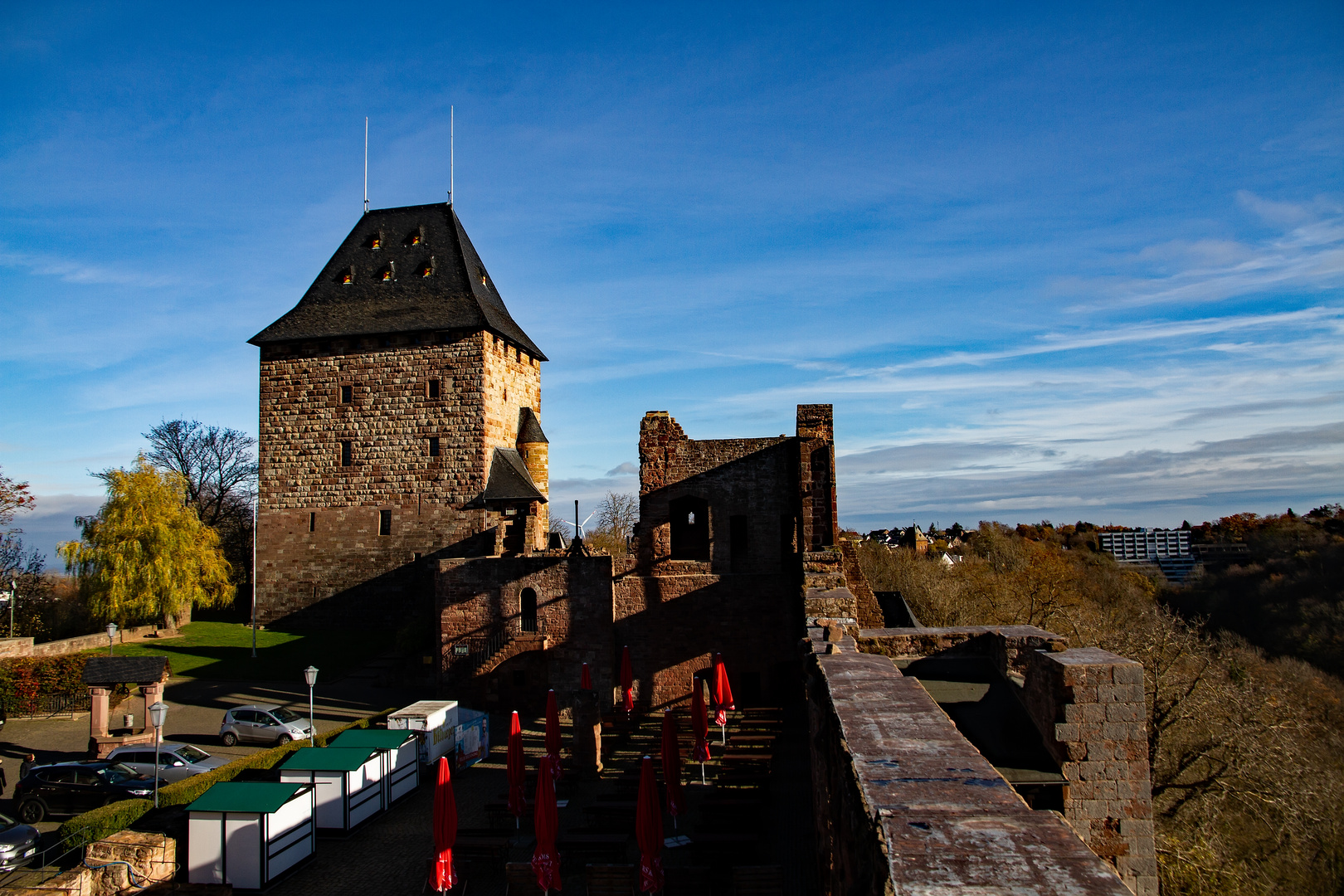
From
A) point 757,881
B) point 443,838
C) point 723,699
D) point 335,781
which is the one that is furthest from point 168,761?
point 757,881

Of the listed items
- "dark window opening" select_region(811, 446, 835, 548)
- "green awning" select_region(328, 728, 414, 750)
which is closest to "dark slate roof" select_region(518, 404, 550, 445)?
"dark window opening" select_region(811, 446, 835, 548)

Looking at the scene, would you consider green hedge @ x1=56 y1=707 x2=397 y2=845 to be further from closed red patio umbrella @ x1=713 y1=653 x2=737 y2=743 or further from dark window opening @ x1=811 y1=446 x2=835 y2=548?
dark window opening @ x1=811 y1=446 x2=835 y2=548

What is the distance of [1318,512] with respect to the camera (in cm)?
6812

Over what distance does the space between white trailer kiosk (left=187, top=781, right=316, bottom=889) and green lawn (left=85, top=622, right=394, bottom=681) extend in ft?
40.8

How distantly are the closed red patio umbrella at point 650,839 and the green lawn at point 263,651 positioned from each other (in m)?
17.1

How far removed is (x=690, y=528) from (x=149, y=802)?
16112 mm

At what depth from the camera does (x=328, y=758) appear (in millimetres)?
15430

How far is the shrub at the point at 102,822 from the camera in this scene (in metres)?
13.7

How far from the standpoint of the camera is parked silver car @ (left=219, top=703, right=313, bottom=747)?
65.2 ft

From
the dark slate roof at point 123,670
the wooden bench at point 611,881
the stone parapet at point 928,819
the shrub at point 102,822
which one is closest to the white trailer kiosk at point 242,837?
the shrub at point 102,822

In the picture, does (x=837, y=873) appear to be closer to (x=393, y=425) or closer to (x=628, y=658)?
(x=628, y=658)

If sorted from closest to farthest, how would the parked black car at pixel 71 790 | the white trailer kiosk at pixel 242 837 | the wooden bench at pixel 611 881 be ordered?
1. the wooden bench at pixel 611 881
2. the white trailer kiosk at pixel 242 837
3. the parked black car at pixel 71 790

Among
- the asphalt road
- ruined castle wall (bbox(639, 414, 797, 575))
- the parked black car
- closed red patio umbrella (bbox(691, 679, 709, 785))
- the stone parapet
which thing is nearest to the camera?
the stone parapet

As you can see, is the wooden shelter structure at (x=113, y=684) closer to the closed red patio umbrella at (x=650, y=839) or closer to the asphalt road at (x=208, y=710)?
the asphalt road at (x=208, y=710)
